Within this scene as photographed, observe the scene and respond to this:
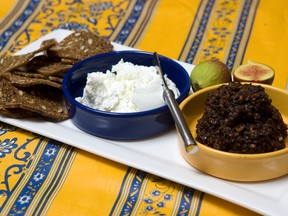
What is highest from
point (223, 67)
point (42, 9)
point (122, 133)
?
point (223, 67)

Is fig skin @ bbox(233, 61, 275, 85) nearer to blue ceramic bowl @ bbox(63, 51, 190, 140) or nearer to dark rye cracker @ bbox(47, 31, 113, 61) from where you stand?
blue ceramic bowl @ bbox(63, 51, 190, 140)

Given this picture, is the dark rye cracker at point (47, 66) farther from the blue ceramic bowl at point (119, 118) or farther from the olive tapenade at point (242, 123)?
the olive tapenade at point (242, 123)

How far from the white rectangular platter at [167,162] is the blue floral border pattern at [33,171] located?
0.15 feet

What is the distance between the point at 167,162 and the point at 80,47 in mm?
723

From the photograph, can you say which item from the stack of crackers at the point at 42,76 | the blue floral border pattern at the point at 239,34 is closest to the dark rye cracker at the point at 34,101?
the stack of crackers at the point at 42,76

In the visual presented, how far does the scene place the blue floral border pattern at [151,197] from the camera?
1307 millimetres

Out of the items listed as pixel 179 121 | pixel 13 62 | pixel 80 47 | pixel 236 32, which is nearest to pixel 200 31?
pixel 236 32

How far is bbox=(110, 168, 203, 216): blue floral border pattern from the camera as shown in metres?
1.31

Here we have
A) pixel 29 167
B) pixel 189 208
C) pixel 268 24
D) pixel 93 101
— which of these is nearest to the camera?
pixel 189 208

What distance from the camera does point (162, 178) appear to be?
140 centimetres

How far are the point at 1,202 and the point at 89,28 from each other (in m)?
1.31

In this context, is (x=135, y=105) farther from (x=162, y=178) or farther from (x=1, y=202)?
(x=1, y=202)

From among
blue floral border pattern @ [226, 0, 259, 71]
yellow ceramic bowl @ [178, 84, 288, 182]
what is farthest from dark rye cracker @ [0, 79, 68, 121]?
blue floral border pattern @ [226, 0, 259, 71]

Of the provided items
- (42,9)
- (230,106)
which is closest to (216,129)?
(230,106)
